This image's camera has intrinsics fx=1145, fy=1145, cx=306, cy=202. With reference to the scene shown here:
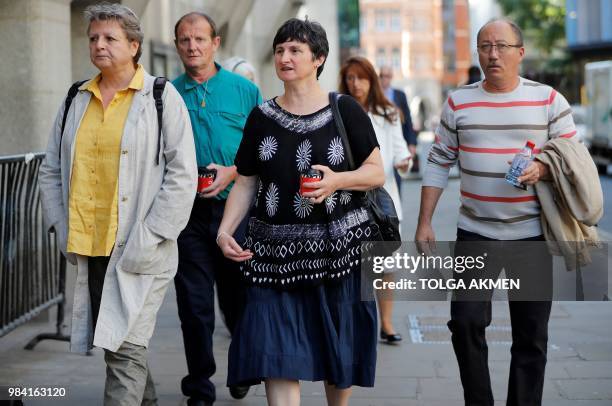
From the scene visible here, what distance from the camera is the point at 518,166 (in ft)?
15.8

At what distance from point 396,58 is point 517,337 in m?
117

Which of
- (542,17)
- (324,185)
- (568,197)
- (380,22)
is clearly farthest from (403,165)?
(380,22)

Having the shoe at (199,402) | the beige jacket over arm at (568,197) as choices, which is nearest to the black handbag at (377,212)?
the beige jacket over arm at (568,197)

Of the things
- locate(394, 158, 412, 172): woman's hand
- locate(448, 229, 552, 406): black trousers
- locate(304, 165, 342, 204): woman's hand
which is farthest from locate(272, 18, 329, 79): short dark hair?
locate(394, 158, 412, 172): woman's hand

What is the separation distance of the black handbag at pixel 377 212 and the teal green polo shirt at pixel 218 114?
1.17m

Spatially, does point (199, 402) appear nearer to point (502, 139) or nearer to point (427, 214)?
point (427, 214)

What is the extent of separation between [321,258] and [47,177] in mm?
1316

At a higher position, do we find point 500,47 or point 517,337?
point 500,47

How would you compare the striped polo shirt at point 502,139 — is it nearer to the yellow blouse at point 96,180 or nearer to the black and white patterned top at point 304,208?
the black and white patterned top at point 304,208

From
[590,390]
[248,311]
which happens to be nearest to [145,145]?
[248,311]

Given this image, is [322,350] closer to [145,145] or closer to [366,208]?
[366,208]

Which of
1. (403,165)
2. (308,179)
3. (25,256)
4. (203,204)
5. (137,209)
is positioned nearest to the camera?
(308,179)

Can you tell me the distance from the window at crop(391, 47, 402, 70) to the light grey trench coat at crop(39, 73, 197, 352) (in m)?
116

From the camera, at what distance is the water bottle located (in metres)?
4.80
